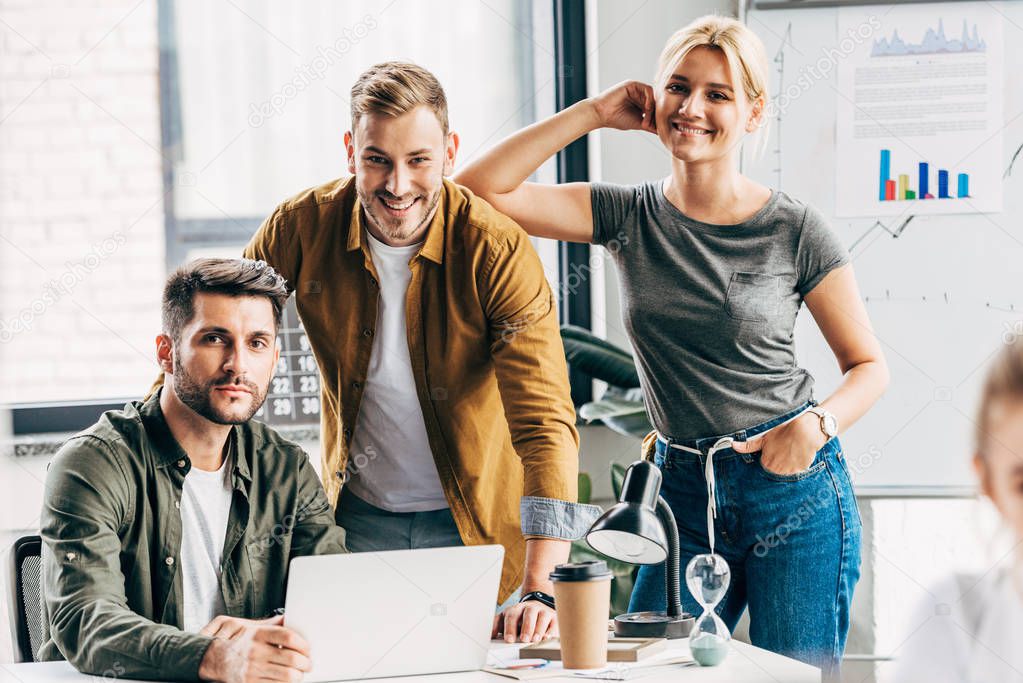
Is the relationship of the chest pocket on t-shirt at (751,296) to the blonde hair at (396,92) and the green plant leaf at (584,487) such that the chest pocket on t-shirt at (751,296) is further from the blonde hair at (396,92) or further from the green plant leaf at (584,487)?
the green plant leaf at (584,487)

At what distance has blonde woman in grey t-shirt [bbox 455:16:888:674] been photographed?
1.86 meters

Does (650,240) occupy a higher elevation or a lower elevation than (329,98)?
lower

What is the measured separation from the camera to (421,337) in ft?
6.64

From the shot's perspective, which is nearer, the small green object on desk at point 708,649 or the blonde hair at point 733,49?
the small green object on desk at point 708,649

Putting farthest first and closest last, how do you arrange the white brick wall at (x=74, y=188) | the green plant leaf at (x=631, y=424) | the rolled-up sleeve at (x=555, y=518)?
the white brick wall at (x=74, y=188), the green plant leaf at (x=631, y=424), the rolled-up sleeve at (x=555, y=518)

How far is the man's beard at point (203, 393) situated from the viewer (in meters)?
1.80

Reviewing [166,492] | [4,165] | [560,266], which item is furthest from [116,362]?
[166,492]

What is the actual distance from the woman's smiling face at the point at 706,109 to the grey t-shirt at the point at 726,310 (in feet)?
0.46

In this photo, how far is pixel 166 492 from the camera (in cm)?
173

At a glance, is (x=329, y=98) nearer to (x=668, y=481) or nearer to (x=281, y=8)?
(x=281, y=8)

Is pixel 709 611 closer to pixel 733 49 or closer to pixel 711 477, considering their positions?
pixel 711 477

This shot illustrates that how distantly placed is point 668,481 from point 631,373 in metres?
0.95

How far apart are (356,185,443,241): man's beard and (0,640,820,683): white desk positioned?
85 cm

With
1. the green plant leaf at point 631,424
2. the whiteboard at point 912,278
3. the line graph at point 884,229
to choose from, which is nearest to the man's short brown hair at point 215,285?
the green plant leaf at point 631,424
